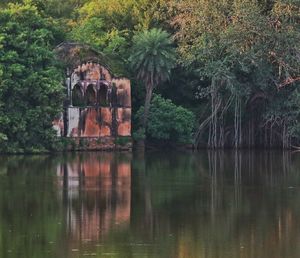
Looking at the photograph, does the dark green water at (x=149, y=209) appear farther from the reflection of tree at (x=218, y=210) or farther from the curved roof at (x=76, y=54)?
the curved roof at (x=76, y=54)

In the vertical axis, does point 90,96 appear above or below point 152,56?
below

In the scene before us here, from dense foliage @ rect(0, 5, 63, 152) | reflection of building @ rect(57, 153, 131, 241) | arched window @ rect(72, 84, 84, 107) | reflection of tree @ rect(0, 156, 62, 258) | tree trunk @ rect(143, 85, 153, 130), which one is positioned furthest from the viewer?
tree trunk @ rect(143, 85, 153, 130)

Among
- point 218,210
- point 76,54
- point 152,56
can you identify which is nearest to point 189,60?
point 152,56

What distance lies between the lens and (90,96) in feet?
174

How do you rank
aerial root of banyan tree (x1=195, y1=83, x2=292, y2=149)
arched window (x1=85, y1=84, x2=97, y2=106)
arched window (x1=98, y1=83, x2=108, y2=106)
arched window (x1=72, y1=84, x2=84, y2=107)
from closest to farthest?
arched window (x1=72, y1=84, x2=84, y2=107)
arched window (x1=85, y1=84, x2=97, y2=106)
arched window (x1=98, y1=83, x2=108, y2=106)
aerial root of banyan tree (x1=195, y1=83, x2=292, y2=149)

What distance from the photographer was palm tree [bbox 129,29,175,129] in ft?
170

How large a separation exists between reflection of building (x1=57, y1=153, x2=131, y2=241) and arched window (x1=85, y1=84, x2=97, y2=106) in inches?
377

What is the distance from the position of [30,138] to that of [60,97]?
105 inches

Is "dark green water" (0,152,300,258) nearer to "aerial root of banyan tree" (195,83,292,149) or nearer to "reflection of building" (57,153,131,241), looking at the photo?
"reflection of building" (57,153,131,241)

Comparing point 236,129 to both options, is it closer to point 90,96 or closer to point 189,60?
point 189,60

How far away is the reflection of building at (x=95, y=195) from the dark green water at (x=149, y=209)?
25 millimetres

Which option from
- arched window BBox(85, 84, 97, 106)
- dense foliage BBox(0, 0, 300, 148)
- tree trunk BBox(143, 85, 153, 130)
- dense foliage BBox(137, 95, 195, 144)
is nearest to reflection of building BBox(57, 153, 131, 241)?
dense foliage BBox(0, 0, 300, 148)

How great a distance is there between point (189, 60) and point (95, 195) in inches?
897

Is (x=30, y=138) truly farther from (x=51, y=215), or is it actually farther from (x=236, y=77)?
(x=51, y=215)
